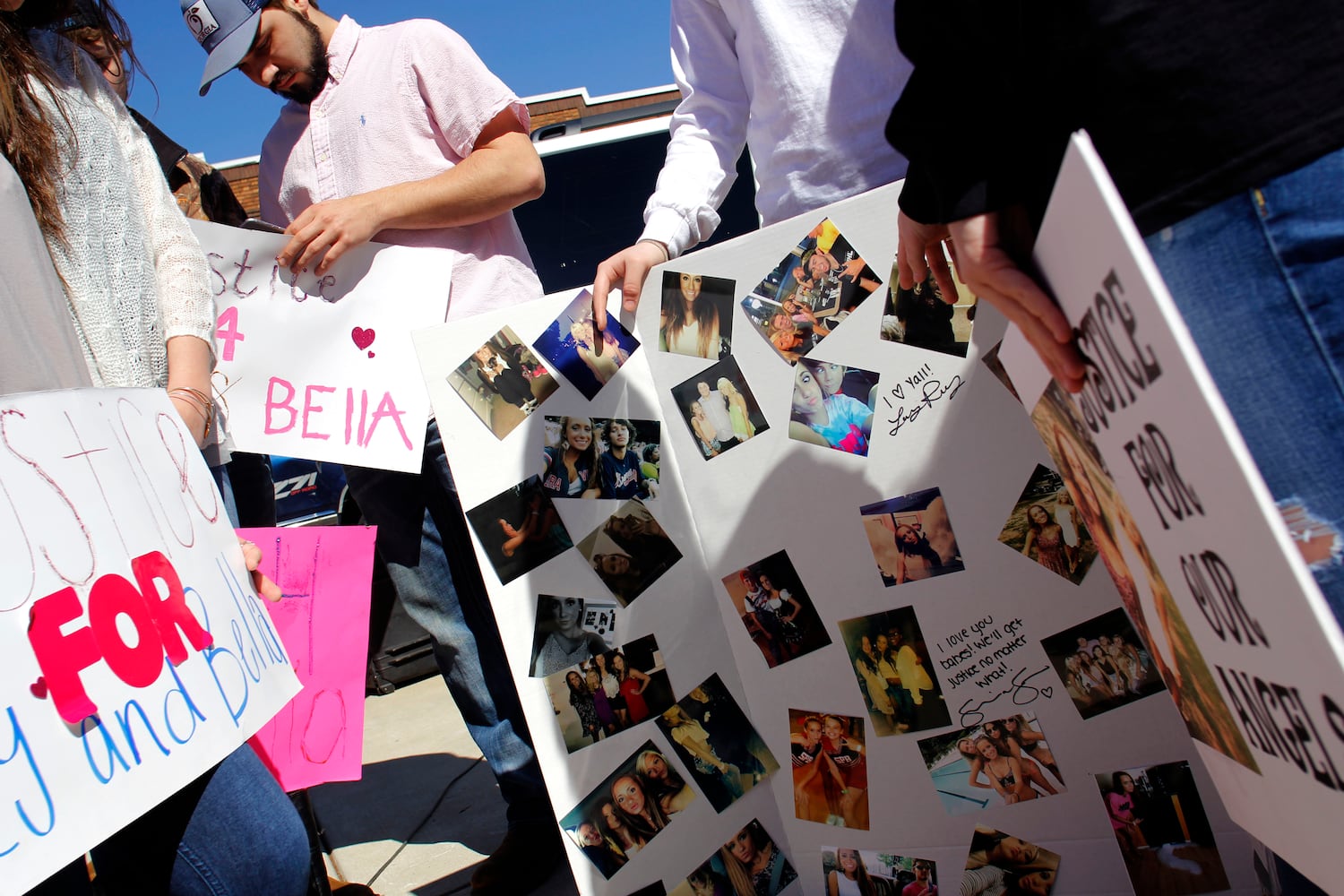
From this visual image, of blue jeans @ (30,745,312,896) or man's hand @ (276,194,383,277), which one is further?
man's hand @ (276,194,383,277)

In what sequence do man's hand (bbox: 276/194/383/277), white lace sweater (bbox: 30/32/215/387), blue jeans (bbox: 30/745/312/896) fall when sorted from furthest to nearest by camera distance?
man's hand (bbox: 276/194/383/277) → white lace sweater (bbox: 30/32/215/387) → blue jeans (bbox: 30/745/312/896)

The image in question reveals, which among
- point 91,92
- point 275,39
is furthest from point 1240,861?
point 275,39

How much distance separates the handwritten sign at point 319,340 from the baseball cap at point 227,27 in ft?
1.01

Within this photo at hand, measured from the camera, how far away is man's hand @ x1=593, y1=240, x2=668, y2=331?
1.44m

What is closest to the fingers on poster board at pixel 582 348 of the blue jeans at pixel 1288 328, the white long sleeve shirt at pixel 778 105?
the white long sleeve shirt at pixel 778 105

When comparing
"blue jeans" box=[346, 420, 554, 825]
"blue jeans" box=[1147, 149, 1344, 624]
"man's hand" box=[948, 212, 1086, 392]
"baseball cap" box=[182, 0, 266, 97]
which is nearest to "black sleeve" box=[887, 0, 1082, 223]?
"man's hand" box=[948, 212, 1086, 392]

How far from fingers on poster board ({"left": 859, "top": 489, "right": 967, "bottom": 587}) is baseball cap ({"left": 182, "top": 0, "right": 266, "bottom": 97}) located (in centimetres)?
143

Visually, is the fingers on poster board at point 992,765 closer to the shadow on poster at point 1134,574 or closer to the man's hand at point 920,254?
the shadow on poster at point 1134,574

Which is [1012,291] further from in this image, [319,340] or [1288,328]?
[319,340]

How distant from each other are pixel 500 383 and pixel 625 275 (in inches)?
10.4

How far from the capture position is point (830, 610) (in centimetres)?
140

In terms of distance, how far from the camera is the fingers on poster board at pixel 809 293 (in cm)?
135

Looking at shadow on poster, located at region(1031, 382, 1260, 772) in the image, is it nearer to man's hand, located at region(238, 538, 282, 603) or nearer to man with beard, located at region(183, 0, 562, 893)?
man's hand, located at region(238, 538, 282, 603)

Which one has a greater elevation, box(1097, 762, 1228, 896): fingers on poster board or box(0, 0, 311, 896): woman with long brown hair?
box(0, 0, 311, 896): woman with long brown hair
